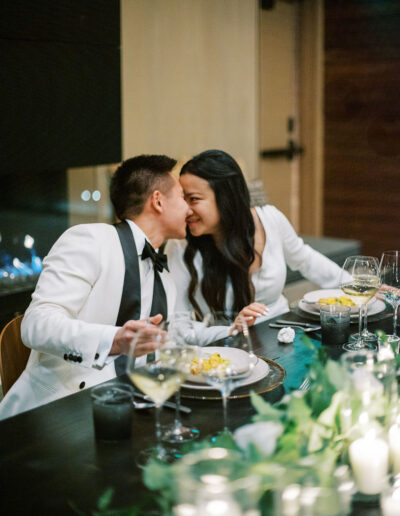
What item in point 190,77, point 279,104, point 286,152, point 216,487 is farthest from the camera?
point 286,152

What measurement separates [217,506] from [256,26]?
5.56 metres

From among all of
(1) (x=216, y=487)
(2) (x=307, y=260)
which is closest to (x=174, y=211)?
(2) (x=307, y=260)

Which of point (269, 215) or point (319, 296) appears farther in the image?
point (269, 215)

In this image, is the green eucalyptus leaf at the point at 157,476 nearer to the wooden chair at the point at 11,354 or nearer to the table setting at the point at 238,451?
the table setting at the point at 238,451

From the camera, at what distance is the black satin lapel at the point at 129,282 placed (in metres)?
2.01

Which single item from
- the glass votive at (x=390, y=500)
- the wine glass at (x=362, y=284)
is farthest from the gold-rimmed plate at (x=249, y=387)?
the glass votive at (x=390, y=500)

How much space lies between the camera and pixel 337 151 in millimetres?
6621

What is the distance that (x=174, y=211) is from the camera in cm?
217

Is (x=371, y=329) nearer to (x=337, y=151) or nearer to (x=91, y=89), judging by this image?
(x=91, y=89)

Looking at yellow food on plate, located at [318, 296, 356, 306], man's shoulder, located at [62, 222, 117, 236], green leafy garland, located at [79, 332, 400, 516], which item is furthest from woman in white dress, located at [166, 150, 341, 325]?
green leafy garland, located at [79, 332, 400, 516]

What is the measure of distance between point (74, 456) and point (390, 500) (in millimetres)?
511

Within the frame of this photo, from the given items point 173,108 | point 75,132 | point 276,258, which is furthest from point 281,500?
point 173,108

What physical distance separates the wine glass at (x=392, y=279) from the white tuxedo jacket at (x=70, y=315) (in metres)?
0.72

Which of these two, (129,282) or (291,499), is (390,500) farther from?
(129,282)
